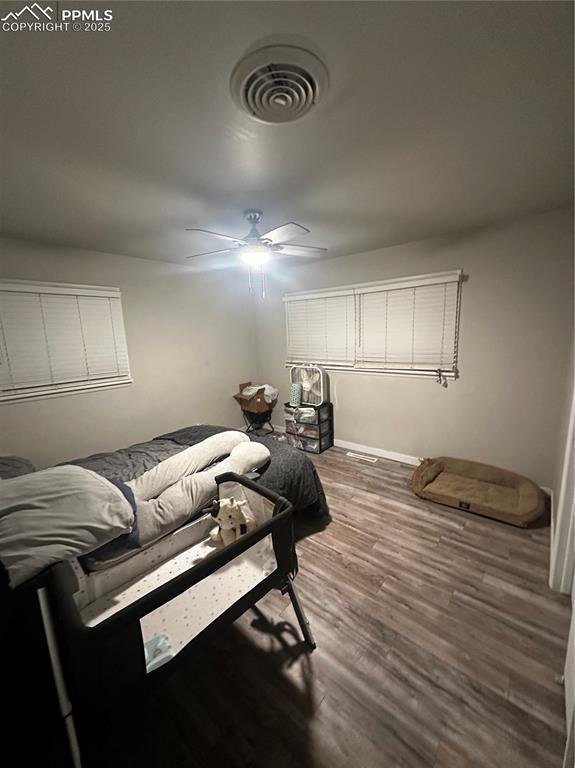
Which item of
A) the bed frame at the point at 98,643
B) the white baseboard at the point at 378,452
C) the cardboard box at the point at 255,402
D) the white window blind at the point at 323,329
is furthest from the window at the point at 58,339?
the white baseboard at the point at 378,452

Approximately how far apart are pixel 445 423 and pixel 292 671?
2.49m

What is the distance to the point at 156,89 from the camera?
3.43ft

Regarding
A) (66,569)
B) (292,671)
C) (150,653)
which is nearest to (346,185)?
(66,569)

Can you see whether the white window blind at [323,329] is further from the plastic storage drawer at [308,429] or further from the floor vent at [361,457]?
the floor vent at [361,457]

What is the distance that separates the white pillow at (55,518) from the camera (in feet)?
3.40

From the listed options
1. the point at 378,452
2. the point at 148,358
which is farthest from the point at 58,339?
the point at 378,452

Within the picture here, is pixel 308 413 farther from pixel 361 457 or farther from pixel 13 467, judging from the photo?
pixel 13 467

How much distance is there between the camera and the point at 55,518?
3.87 ft

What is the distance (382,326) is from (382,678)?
2877 millimetres

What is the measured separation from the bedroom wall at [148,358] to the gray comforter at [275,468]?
717mm

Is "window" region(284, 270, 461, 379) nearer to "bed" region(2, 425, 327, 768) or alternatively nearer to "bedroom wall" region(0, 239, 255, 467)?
"bedroom wall" region(0, 239, 255, 467)

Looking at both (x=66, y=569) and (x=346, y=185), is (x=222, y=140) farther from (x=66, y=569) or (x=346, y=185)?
(x=66, y=569)

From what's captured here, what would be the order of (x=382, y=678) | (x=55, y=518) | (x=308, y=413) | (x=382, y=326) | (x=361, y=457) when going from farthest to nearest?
(x=308, y=413)
(x=361, y=457)
(x=382, y=326)
(x=382, y=678)
(x=55, y=518)

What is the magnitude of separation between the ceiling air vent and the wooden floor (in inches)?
94.6
